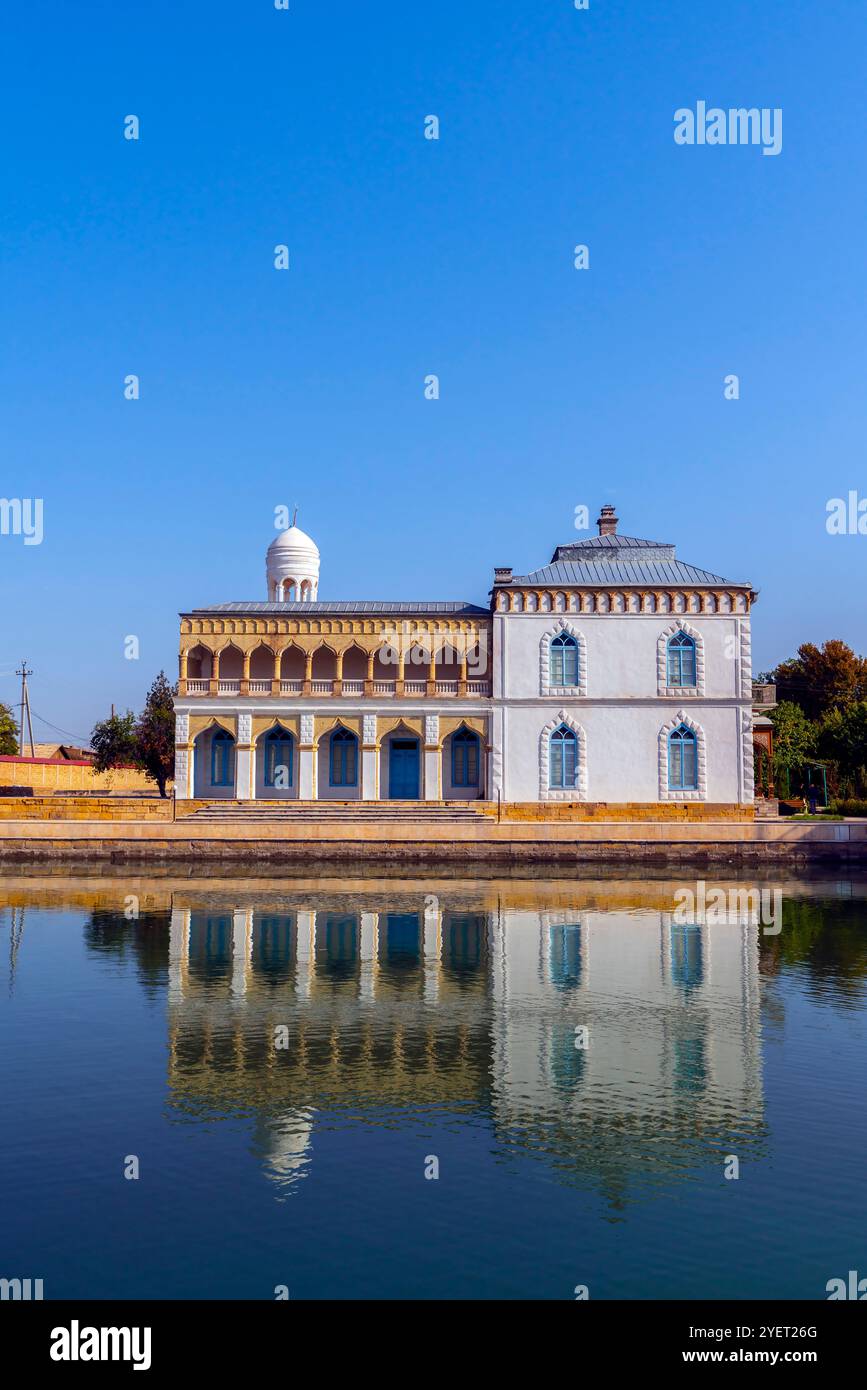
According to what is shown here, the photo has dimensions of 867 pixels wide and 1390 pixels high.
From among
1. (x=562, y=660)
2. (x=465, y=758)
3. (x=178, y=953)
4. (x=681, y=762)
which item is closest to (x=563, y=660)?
(x=562, y=660)

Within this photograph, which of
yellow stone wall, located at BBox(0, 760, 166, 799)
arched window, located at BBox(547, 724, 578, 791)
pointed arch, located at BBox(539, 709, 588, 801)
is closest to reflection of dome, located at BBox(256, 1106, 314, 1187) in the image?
pointed arch, located at BBox(539, 709, 588, 801)

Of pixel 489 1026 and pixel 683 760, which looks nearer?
pixel 489 1026

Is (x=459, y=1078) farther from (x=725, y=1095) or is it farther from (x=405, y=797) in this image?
(x=405, y=797)

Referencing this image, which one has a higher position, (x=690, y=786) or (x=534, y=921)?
(x=690, y=786)

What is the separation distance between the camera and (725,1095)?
13391mm

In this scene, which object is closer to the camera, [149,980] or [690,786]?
[149,980]

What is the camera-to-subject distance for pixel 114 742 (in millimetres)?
54281

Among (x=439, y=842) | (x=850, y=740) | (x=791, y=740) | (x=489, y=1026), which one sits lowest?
(x=489, y=1026)

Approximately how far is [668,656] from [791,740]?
43.4ft

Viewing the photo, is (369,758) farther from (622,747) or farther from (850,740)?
(850,740)

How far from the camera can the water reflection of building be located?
12328 mm
